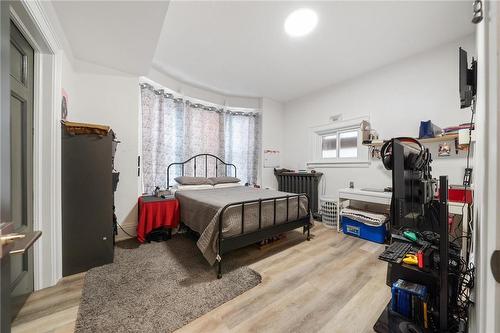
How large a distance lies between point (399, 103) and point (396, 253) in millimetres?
2464

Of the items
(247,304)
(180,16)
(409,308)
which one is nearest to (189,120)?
(180,16)

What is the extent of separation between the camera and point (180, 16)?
2.01 m

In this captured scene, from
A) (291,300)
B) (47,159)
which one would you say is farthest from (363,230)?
(47,159)

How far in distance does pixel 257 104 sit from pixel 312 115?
1238mm

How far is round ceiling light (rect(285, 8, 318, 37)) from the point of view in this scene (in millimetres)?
1942

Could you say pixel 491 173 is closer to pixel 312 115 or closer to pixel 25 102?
pixel 25 102

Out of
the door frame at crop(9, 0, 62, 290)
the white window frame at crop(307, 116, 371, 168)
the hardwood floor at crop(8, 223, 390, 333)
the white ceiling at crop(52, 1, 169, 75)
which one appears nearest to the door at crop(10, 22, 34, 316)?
the door frame at crop(9, 0, 62, 290)

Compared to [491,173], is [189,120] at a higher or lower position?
higher

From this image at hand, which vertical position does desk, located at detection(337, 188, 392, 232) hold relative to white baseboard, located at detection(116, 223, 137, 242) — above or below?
above

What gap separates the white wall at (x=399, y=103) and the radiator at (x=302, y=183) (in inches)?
9.3

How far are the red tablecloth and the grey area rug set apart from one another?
28 cm

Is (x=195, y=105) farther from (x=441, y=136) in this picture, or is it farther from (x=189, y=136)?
(x=441, y=136)

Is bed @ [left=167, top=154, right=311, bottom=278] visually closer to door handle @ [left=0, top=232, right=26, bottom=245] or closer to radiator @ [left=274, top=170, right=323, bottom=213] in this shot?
radiator @ [left=274, top=170, right=323, bottom=213]

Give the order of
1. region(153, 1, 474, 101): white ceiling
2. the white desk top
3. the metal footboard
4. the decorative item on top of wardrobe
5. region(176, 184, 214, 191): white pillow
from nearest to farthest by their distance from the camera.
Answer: the metal footboard < region(153, 1, 474, 101): white ceiling < the decorative item on top of wardrobe < the white desk top < region(176, 184, 214, 191): white pillow
